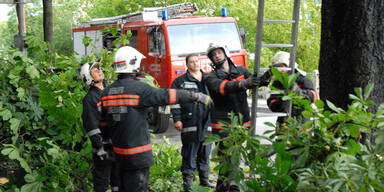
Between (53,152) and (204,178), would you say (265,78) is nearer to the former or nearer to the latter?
(204,178)

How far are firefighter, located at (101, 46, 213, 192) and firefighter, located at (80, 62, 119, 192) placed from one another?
28 cm

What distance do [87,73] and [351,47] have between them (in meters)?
2.78

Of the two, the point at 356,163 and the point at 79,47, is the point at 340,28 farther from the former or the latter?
the point at 79,47

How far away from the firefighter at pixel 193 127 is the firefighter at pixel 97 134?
0.99 metres

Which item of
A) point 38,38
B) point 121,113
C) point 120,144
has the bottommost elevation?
point 120,144

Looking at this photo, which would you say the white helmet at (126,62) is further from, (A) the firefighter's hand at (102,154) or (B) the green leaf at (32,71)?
(B) the green leaf at (32,71)

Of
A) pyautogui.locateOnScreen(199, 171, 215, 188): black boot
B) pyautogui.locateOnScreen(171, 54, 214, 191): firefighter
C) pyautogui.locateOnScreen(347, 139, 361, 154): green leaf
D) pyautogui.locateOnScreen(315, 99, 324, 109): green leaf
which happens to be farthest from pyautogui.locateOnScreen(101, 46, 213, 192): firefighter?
pyautogui.locateOnScreen(347, 139, 361, 154): green leaf

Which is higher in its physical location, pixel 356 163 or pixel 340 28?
pixel 340 28

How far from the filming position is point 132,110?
377cm

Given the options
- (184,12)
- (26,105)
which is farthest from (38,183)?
(184,12)

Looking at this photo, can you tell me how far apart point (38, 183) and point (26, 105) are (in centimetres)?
80

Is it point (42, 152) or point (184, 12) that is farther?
point (184, 12)

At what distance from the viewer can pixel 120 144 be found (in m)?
3.83

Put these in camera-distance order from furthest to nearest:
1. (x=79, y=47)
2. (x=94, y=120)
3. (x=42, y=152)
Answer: (x=79, y=47)
(x=42, y=152)
(x=94, y=120)
